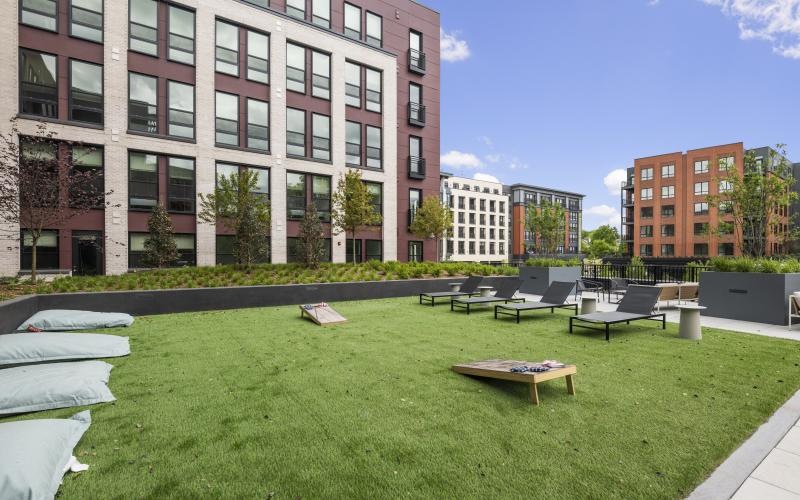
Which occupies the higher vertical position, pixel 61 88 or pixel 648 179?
pixel 648 179

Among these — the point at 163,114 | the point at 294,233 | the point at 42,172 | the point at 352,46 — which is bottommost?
the point at 294,233

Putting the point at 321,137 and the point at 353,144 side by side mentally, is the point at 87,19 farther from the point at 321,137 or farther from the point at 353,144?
the point at 353,144

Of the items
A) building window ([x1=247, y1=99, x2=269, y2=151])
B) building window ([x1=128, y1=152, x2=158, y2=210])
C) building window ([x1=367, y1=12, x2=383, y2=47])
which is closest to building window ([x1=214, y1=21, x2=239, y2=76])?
building window ([x1=247, y1=99, x2=269, y2=151])

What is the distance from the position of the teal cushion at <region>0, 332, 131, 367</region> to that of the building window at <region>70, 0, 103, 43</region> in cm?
1814

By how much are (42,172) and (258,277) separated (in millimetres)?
7461

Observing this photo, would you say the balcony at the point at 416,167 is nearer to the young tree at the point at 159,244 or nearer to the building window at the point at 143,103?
the building window at the point at 143,103

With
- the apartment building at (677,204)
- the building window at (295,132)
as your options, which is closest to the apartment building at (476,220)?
the apartment building at (677,204)

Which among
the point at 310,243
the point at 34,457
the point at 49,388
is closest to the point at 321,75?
the point at 310,243

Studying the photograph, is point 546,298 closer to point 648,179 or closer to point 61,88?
point 61,88

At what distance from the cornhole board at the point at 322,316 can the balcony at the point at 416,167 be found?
1865 centimetres

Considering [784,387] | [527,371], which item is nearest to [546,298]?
[784,387]

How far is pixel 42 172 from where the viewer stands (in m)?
12.4

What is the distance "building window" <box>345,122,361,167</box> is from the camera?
2548 centimetres

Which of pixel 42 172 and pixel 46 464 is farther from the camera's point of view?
pixel 42 172
